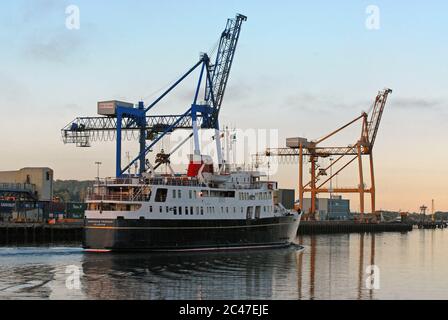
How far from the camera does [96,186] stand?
58281mm

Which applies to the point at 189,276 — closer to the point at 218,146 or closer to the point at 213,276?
the point at 213,276

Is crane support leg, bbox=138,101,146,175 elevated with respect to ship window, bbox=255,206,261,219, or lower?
elevated

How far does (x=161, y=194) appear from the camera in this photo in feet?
190

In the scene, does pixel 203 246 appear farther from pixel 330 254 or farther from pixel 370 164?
pixel 370 164

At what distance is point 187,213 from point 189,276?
17399 mm

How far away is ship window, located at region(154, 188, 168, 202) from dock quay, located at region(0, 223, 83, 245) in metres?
22.8

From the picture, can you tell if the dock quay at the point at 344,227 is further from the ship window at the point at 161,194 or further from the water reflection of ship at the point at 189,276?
the water reflection of ship at the point at 189,276

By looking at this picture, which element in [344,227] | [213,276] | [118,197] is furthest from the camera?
[344,227]

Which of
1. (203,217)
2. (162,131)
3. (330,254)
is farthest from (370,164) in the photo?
(203,217)

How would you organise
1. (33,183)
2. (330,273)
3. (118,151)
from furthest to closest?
(33,183) → (118,151) → (330,273)

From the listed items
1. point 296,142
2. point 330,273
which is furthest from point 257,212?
point 296,142

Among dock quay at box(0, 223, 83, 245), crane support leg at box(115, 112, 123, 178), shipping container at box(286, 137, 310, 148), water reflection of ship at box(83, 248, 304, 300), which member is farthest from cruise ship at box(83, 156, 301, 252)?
shipping container at box(286, 137, 310, 148)

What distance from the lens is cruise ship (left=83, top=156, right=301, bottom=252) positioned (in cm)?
5553

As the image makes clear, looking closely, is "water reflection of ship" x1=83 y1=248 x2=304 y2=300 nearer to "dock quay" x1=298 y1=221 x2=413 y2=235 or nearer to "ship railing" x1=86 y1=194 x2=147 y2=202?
"ship railing" x1=86 y1=194 x2=147 y2=202
